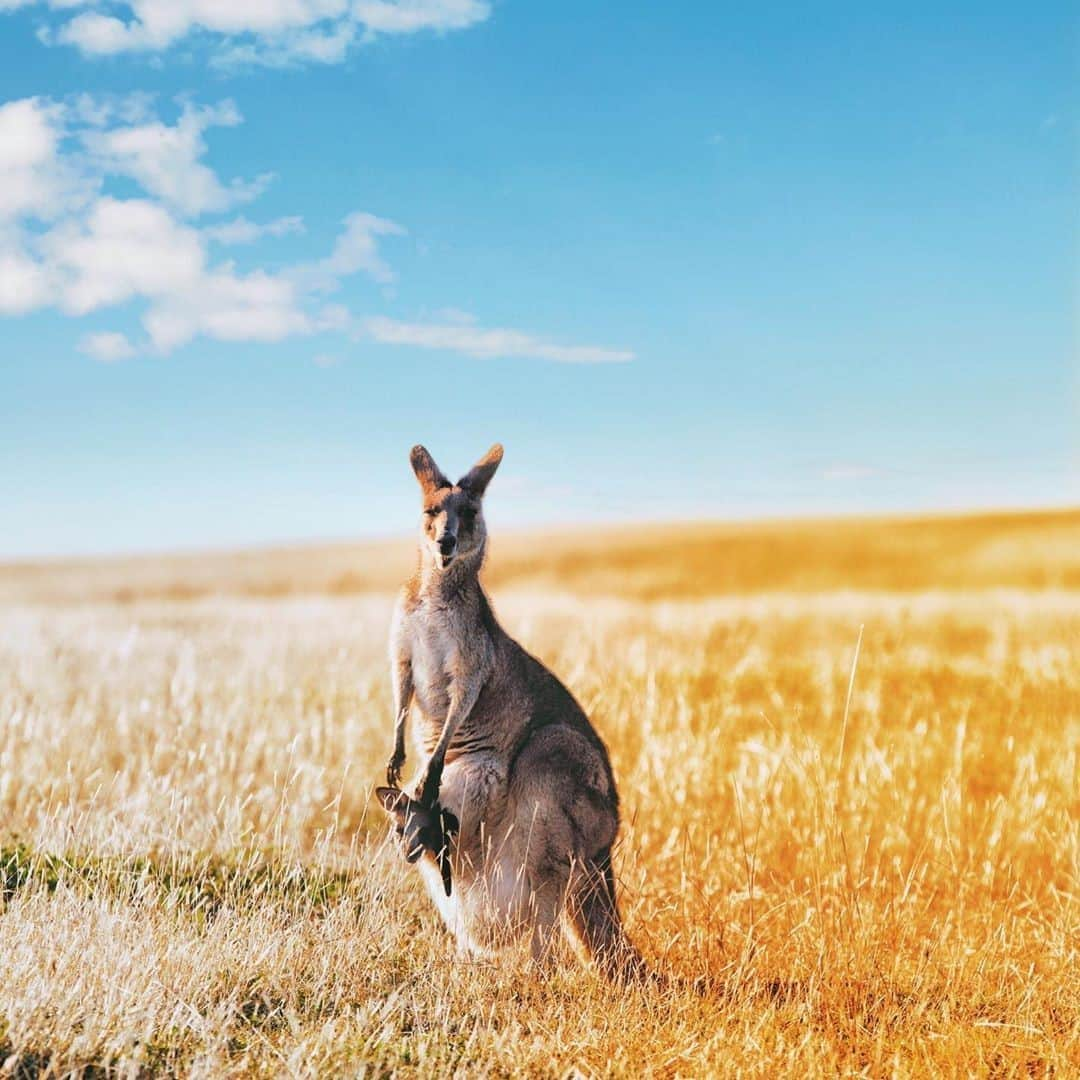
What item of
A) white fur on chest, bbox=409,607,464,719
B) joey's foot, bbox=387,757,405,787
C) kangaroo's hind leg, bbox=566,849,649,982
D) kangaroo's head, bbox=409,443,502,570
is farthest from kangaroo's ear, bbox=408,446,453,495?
kangaroo's hind leg, bbox=566,849,649,982

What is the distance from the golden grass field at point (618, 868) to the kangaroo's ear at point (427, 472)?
1.82 m

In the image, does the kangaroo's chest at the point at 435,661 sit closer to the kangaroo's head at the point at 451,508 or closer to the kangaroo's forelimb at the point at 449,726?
the kangaroo's forelimb at the point at 449,726

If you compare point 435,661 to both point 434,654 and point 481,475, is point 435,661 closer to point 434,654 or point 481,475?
point 434,654

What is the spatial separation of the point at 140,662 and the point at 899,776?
851 cm

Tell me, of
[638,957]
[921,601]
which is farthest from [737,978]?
[921,601]

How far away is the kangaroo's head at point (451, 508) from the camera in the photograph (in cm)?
563

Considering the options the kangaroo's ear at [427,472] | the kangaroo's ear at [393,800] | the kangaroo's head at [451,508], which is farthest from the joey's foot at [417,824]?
the kangaroo's ear at [427,472]

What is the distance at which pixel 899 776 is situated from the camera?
9781 millimetres

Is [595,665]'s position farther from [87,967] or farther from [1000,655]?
[87,967]

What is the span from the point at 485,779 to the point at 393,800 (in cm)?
44

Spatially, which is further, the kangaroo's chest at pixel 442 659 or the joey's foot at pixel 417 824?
the kangaroo's chest at pixel 442 659

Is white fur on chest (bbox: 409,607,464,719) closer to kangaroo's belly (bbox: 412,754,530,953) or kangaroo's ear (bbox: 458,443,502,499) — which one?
kangaroo's belly (bbox: 412,754,530,953)

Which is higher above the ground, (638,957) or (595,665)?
(595,665)

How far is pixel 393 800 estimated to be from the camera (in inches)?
226
